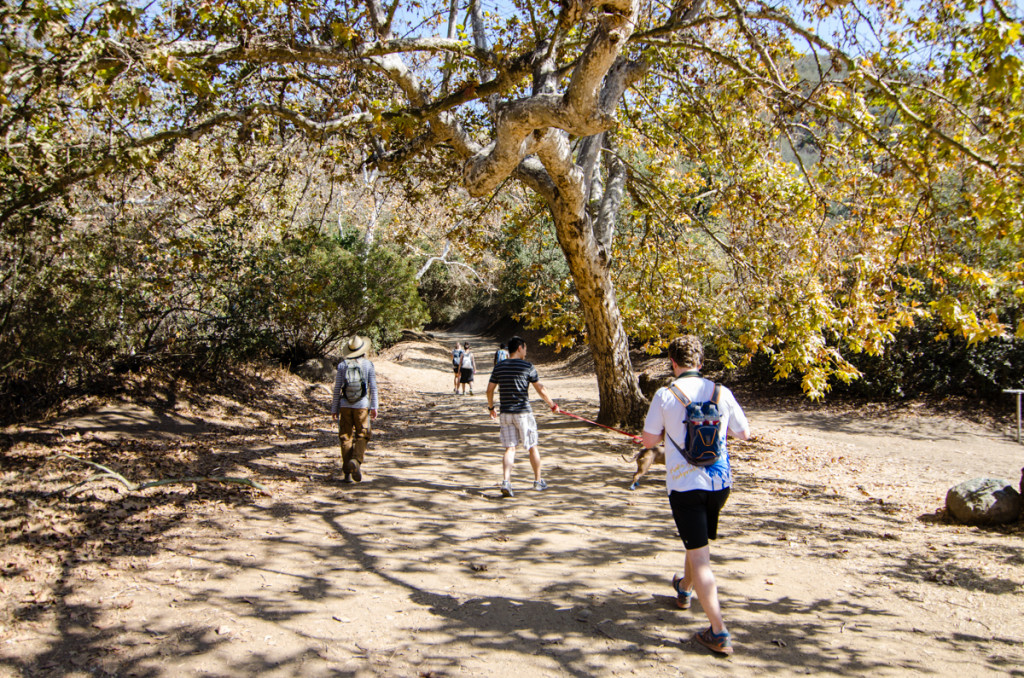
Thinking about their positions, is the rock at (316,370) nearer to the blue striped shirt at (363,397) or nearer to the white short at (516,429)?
the blue striped shirt at (363,397)

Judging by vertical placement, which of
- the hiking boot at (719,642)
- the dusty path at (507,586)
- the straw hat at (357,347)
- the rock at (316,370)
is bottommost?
the dusty path at (507,586)

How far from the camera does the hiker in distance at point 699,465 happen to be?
364 cm

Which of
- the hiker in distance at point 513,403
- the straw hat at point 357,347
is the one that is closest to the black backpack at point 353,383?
the straw hat at point 357,347

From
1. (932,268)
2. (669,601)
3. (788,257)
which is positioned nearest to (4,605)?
(669,601)

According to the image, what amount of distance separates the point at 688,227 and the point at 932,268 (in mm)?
5702

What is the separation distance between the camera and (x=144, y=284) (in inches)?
413

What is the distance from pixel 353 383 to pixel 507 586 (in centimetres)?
344

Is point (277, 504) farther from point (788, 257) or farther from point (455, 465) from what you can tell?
point (788, 257)

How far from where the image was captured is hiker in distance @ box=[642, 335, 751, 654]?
12.0 feet

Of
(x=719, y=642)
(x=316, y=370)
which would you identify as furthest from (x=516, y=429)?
(x=316, y=370)

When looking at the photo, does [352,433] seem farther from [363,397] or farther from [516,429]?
[516,429]

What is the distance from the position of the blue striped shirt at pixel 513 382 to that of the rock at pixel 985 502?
4.68 m

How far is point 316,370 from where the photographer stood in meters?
15.9

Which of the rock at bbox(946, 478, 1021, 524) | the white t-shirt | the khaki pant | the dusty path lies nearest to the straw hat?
the khaki pant
